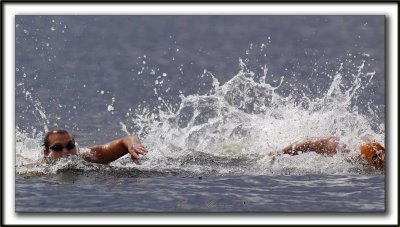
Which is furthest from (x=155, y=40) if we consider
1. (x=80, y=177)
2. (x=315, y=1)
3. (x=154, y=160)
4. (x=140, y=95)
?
(x=315, y=1)

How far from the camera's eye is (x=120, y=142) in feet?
26.2

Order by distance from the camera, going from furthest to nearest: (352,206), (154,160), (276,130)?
(276,130)
(154,160)
(352,206)

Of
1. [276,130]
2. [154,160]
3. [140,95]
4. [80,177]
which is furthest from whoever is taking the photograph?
[140,95]

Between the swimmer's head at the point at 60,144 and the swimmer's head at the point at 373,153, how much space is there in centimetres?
267

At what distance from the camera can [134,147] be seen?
281 inches

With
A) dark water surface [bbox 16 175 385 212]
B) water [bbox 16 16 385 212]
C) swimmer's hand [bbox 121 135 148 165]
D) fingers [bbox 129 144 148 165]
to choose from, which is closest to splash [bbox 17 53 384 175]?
water [bbox 16 16 385 212]

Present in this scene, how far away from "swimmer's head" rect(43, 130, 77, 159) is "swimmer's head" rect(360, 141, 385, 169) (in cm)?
267

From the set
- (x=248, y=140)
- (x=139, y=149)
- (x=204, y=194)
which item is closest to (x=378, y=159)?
(x=204, y=194)

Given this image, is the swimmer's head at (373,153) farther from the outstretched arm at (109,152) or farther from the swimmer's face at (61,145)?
the swimmer's face at (61,145)

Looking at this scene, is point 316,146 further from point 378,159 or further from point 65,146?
point 65,146

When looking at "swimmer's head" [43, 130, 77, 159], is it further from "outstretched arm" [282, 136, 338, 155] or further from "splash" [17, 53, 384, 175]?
"outstretched arm" [282, 136, 338, 155]

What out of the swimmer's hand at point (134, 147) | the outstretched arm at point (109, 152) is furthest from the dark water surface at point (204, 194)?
the outstretched arm at point (109, 152)

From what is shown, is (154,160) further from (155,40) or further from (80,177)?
(155,40)

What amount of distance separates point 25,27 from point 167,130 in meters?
2.37
